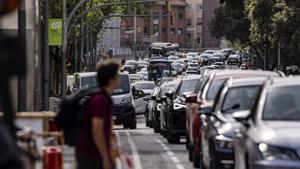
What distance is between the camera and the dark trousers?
26.1 feet

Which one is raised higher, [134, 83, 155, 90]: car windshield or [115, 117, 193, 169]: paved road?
[115, 117, 193, 169]: paved road

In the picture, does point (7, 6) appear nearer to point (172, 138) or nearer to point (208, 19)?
point (172, 138)

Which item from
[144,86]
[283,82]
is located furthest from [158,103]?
[144,86]

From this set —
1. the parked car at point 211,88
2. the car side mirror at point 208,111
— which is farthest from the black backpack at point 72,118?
the parked car at point 211,88

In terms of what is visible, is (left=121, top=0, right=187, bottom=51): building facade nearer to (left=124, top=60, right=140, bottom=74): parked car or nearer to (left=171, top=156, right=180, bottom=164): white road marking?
(left=124, top=60, right=140, bottom=74): parked car

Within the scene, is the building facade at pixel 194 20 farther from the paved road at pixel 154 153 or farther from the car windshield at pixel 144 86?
the paved road at pixel 154 153

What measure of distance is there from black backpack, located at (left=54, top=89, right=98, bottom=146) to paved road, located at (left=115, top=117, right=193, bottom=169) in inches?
318

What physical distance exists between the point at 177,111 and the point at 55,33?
13.9 metres

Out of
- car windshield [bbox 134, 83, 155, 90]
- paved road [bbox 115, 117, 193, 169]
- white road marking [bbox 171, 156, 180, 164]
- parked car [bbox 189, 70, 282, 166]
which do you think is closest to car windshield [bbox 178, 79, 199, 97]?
paved road [bbox 115, 117, 193, 169]

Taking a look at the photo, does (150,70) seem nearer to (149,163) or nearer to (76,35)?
(76,35)

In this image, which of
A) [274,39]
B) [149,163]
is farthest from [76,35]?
[149,163]

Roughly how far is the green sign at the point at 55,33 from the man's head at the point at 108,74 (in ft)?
89.5

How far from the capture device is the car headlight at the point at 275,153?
9375 millimetres

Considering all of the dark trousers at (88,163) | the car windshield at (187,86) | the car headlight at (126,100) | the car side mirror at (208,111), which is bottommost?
the car headlight at (126,100)
